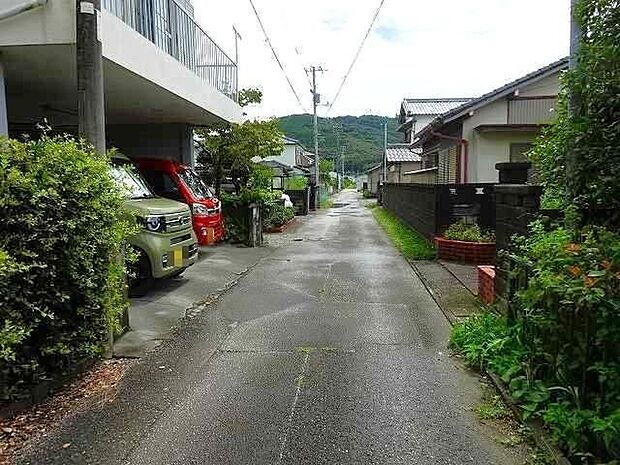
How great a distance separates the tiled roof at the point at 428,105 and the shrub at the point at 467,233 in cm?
2559

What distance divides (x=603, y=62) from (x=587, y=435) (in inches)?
93.5

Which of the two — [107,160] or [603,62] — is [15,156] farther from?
[603,62]

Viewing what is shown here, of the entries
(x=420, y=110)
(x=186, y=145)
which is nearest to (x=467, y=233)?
(x=186, y=145)

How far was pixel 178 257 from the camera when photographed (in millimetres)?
8242

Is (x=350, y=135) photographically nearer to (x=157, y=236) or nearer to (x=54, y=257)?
(x=157, y=236)

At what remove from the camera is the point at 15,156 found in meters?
3.97

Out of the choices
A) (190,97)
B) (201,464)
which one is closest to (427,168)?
(190,97)

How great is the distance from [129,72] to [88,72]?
8.71 feet

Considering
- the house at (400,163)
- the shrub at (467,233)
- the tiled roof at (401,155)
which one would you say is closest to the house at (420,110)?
the tiled roof at (401,155)

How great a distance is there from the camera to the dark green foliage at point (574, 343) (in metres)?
3.03

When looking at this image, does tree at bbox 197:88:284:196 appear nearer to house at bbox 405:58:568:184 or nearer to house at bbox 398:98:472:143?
house at bbox 405:58:568:184

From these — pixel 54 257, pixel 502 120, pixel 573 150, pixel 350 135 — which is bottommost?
pixel 54 257

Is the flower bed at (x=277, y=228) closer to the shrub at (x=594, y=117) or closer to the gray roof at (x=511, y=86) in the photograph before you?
the gray roof at (x=511, y=86)

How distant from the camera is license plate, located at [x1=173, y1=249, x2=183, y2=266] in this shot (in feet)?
26.6
